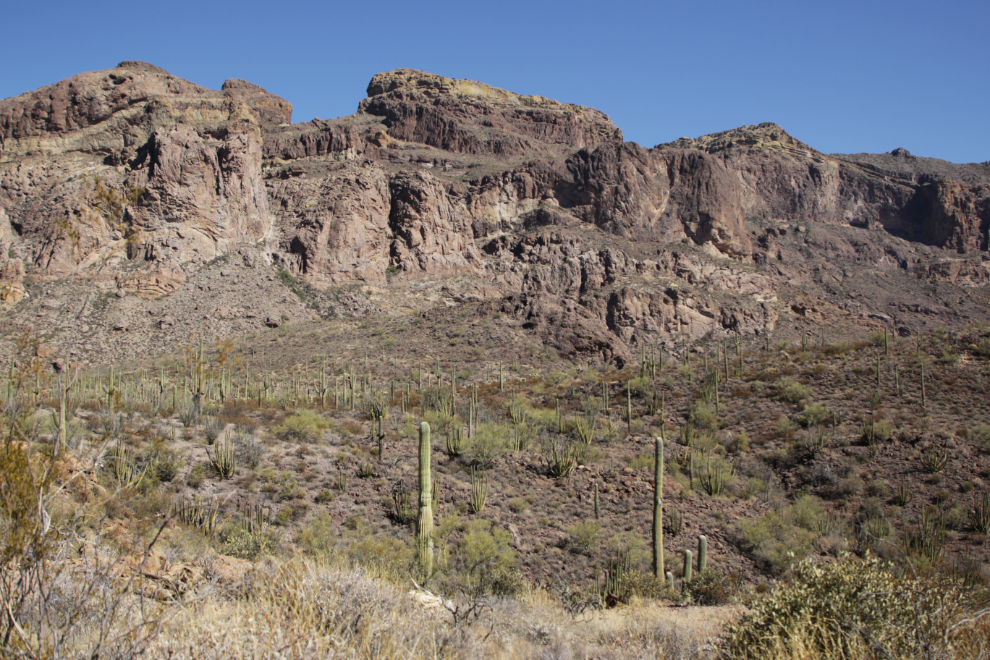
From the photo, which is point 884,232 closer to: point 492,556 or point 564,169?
point 564,169

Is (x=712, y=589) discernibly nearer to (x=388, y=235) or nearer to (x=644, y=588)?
(x=644, y=588)

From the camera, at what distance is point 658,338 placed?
5544 cm

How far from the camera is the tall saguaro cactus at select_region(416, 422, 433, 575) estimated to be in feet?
30.2

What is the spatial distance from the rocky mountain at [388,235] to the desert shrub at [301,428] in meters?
26.1

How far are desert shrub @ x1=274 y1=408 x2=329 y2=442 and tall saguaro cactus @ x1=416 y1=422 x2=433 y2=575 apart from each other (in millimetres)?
7072

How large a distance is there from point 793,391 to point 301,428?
57.3 ft

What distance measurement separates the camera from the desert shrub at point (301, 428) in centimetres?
1652

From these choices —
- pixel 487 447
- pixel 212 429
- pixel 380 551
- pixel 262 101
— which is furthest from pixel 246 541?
pixel 262 101

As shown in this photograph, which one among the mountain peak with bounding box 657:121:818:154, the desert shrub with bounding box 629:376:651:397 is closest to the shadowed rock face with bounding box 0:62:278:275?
the desert shrub with bounding box 629:376:651:397

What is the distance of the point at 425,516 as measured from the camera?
9766 mm

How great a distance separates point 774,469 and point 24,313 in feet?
160

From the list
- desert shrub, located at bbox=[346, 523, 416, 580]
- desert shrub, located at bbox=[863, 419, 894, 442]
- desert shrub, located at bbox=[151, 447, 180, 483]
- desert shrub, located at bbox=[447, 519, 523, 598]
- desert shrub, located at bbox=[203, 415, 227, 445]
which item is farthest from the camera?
desert shrub, located at bbox=[863, 419, 894, 442]

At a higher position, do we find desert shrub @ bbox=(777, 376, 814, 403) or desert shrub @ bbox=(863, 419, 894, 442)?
desert shrub @ bbox=(777, 376, 814, 403)

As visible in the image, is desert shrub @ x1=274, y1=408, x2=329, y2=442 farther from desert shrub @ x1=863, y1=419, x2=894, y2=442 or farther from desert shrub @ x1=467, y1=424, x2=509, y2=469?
desert shrub @ x1=863, y1=419, x2=894, y2=442
